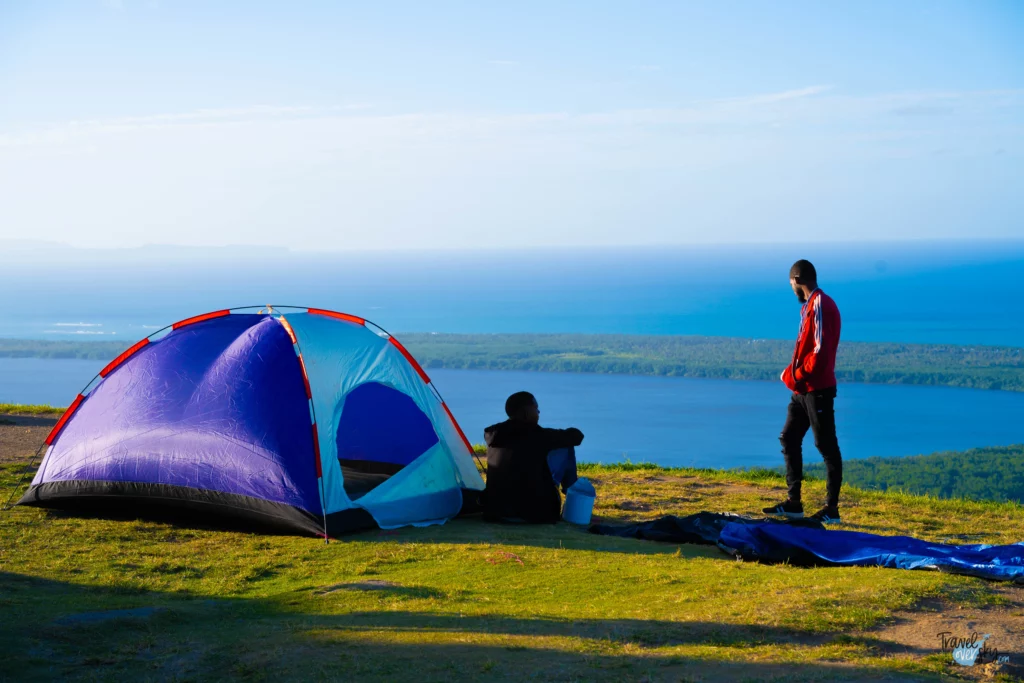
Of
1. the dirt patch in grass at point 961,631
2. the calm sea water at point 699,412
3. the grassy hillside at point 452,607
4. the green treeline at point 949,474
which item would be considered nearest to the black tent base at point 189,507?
the grassy hillside at point 452,607

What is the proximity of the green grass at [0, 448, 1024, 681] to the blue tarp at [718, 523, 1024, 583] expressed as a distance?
0.18m

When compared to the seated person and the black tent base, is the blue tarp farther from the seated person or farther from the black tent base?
the black tent base

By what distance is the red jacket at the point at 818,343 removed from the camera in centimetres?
845

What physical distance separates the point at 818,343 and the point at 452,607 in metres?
4.36

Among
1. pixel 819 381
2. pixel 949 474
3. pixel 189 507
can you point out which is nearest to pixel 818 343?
pixel 819 381

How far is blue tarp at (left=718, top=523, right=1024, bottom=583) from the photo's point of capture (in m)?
6.00

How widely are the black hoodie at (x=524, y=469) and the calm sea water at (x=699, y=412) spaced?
35796 mm

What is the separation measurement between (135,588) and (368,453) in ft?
13.4

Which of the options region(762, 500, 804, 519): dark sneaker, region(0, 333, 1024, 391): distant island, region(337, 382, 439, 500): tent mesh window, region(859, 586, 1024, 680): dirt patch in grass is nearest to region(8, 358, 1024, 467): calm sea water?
region(0, 333, 1024, 391): distant island

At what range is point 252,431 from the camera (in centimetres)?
823

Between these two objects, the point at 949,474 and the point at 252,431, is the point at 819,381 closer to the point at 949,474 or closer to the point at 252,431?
the point at 252,431

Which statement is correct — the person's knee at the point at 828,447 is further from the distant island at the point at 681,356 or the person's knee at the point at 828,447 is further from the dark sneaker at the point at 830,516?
the distant island at the point at 681,356

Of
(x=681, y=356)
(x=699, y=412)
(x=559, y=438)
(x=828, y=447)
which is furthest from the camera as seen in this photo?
(x=681, y=356)

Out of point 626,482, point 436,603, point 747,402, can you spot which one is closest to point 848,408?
point 747,402
